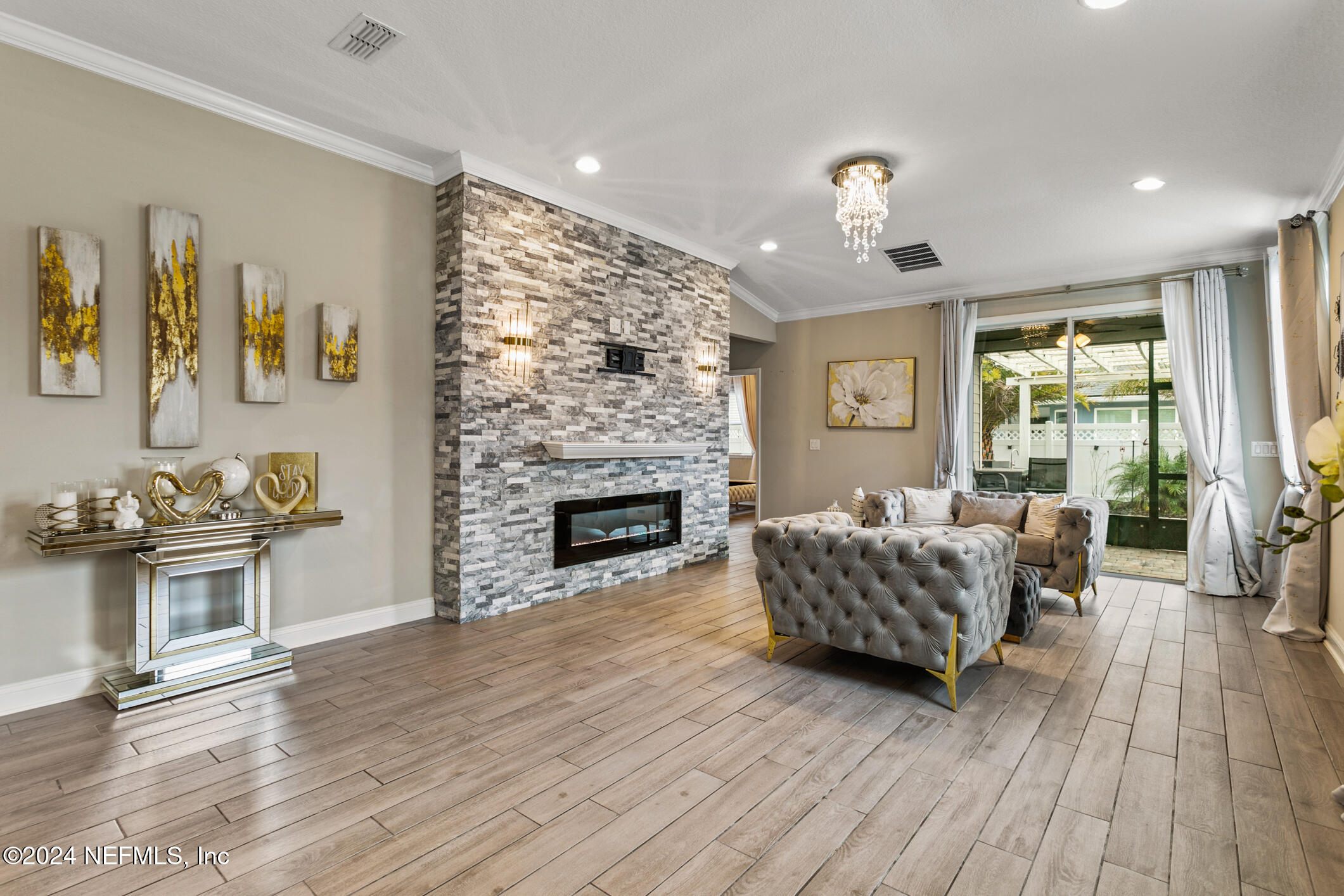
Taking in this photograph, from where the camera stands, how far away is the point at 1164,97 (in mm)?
3205

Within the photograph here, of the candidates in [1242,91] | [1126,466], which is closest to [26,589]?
[1242,91]

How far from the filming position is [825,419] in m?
7.49

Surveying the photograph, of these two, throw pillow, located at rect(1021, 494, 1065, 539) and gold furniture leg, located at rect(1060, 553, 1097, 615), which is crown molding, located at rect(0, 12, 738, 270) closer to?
throw pillow, located at rect(1021, 494, 1065, 539)

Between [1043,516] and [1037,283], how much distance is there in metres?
2.49

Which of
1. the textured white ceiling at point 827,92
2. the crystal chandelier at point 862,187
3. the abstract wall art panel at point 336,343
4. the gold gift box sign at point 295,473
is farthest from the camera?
the crystal chandelier at point 862,187

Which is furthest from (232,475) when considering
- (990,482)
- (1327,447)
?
(990,482)

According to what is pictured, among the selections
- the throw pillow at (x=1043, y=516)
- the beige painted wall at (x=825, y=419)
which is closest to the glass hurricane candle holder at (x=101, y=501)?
the throw pillow at (x=1043, y=516)

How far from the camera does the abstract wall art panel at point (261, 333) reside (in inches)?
136

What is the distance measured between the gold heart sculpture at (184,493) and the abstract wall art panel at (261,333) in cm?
46

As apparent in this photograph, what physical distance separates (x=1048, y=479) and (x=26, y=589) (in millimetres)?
7015

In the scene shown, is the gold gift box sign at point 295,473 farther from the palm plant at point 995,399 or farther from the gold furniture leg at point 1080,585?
the palm plant at point 995,399

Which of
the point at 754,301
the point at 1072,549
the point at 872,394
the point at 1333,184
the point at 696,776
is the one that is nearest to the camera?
the point at 696,776

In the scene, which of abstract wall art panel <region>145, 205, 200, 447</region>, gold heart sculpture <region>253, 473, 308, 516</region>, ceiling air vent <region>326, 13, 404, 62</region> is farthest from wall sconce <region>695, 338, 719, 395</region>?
abstract wall art panel <region>145, 205, 200, 447</region>

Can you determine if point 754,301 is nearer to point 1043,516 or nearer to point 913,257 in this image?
point 913,257
